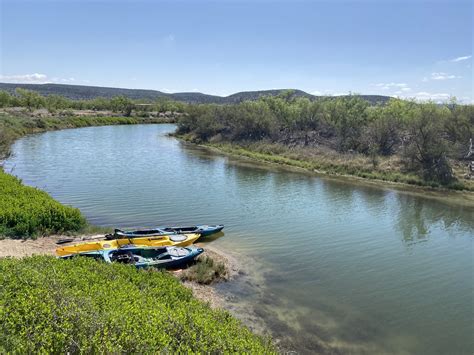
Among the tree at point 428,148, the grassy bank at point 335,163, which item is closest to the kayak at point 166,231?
the grassy bank at point 335,163

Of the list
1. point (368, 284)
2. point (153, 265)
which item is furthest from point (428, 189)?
point (153, 265)

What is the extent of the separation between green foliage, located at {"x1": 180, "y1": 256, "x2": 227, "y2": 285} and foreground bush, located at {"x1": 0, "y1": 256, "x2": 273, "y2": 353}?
16.9 feet

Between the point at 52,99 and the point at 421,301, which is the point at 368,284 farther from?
the point at 52,99

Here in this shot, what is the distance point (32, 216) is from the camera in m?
19.8

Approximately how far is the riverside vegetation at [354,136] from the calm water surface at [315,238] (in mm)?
7053

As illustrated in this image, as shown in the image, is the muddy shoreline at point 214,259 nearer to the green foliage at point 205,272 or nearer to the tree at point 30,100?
the green foliage at point 205,272

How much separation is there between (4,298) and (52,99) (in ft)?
375

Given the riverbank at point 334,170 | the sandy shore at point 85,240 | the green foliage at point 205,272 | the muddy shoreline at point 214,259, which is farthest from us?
the riverbank at point 334,170

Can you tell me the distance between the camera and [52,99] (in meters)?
110

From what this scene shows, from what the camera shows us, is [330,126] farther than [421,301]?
Yes

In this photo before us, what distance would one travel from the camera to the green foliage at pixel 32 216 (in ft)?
62.6

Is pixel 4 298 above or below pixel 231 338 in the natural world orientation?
above

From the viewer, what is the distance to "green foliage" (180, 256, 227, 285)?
17.1 m

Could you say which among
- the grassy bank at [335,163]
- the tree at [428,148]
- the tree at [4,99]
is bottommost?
the grassy bank at [335,163]
